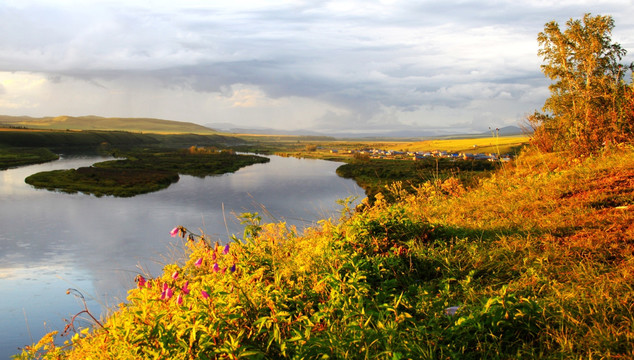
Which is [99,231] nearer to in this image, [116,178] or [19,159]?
[116,178]

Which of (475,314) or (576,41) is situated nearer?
(475,314)

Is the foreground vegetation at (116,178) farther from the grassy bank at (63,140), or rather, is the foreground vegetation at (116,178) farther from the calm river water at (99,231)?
the grassy bank at (63,140)

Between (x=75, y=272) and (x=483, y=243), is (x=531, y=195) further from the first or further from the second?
(x=75, y=272)

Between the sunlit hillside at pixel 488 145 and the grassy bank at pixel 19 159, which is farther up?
the sunlit hillside at pixel 488 145

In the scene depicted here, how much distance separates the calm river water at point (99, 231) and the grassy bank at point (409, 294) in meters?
1.82

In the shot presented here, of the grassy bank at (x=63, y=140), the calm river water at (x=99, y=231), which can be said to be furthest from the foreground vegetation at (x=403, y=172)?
the grassy bank at (x=63, y=140)

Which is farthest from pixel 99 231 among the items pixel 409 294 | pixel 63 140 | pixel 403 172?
pixel 63 140

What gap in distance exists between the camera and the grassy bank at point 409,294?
295 cm

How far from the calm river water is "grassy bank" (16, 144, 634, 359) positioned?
1819mm

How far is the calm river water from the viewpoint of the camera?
1432 cm

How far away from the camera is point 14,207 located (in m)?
35.3

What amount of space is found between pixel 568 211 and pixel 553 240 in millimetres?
1427

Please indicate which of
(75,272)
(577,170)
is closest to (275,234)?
(577,170)

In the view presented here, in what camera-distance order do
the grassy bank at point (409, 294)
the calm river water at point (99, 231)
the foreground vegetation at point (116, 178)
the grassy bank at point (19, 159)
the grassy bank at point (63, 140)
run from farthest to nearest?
the grassy bank at point (63, 140), the grassy bank at point (19, 159), the foreground vegetation at point (116, 178), the calm river water at point (99, 231), the grassy bank at point (409, 294)
